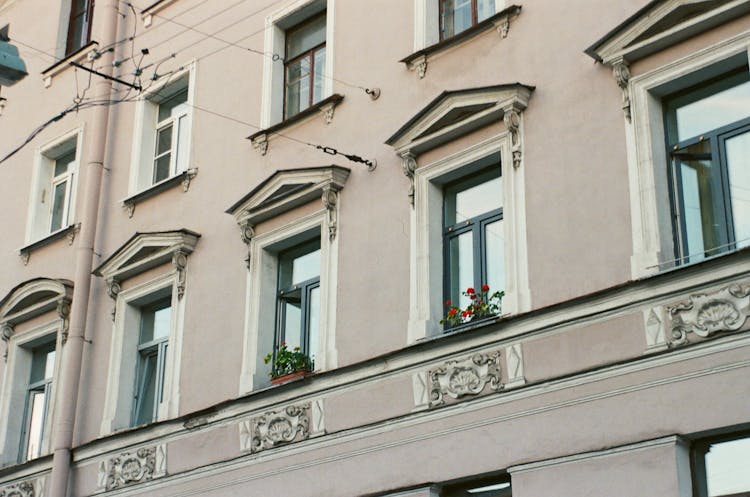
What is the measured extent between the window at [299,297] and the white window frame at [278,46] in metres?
1.98

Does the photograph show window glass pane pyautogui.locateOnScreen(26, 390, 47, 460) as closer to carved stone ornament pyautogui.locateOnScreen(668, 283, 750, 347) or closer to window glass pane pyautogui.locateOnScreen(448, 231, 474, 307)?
window glass pane pyautogui.locateOnScreen(448, 231, 474, 307)

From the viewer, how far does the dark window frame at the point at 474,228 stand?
1434cm

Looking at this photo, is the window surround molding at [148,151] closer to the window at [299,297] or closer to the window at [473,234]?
the window at [299,297]

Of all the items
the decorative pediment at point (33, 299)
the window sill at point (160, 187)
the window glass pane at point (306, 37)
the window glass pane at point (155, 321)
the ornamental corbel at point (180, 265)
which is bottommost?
the window glass pane at point (155, 321)

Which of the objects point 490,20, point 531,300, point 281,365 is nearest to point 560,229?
point 531,300

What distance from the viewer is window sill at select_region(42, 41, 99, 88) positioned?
21891 mm

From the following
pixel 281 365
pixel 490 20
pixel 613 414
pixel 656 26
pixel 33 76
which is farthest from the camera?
pixel 33 76

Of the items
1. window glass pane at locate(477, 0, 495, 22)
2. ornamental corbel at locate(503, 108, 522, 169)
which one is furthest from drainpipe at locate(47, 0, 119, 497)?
ornamental corbel at locate(503, 108, 522, 169)

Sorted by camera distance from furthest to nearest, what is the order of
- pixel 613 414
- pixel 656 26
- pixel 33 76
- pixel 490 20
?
pixel 33 76, pixel 490 20, pixel 656 26, pixel 613 414

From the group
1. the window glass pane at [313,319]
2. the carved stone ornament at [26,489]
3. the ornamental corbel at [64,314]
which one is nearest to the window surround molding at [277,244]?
the window glass pane at [313,319]

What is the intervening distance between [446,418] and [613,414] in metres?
2.07

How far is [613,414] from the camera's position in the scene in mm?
12062

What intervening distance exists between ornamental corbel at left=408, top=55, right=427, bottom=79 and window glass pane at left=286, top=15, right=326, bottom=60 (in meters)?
2.43

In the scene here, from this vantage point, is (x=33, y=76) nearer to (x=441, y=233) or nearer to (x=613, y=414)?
(x=441, y=233)
